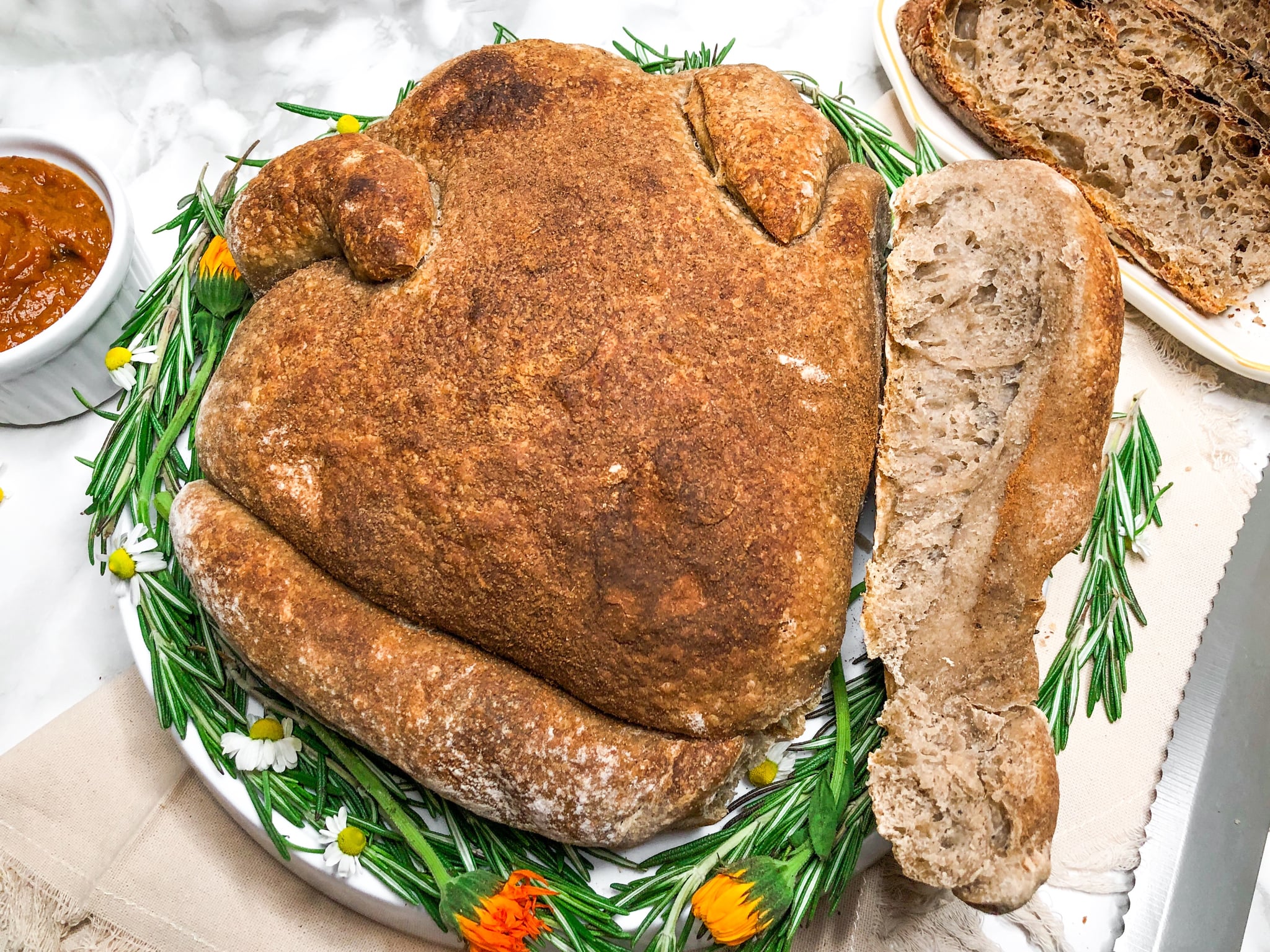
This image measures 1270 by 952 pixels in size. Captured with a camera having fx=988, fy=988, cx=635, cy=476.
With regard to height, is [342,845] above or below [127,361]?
below

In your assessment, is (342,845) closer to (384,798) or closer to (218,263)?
(384,798)

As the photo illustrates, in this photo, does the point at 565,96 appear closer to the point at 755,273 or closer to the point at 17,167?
the point at 755,273

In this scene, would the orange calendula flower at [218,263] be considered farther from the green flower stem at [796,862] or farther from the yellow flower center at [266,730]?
the green flower stem at [796,862]

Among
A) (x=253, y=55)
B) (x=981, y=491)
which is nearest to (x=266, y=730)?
(x=981, y=491)

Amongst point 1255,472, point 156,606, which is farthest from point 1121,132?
point 156,606

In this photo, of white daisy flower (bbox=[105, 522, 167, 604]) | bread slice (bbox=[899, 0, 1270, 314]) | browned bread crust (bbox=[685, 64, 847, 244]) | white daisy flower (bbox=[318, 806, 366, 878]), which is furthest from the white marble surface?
white daisy flower (bbox=[318, 806, 366, 878])

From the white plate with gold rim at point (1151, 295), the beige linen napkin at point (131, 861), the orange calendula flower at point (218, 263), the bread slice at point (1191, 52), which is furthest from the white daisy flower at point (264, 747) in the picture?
the bread slice at point (1191, 52)

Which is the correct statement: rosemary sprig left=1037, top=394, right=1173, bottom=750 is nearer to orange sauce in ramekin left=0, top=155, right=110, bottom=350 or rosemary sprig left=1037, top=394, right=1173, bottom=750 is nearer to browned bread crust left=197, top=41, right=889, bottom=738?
browned bread crust left=197, top=41, right=889, bottom=738
